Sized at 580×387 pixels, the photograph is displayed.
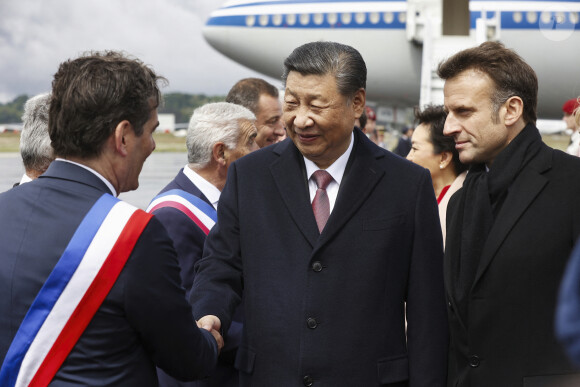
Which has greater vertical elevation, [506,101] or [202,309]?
[506,101]

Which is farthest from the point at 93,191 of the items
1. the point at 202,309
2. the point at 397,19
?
the point at 397,19

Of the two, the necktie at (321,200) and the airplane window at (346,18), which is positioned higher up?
the airplane window at (346,18)

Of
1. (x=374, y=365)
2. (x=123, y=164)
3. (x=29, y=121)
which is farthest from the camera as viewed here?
(x=29, y=121)

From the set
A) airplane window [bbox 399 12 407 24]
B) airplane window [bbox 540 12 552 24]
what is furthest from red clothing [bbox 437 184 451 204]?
airplane window [bbox 540 12 552 24]

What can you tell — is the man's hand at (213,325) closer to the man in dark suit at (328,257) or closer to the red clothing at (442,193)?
the man in dark suit at (328,257)

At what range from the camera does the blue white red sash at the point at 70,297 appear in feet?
6.12

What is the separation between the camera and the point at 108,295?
6.20ft

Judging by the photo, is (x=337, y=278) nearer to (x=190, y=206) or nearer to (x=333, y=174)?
(x=333, y=174)

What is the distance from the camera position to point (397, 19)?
17.1 metres

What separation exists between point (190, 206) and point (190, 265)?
267 millimetres

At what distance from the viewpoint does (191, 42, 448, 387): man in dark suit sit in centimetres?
242

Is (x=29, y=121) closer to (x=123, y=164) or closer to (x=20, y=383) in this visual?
(x=123, y=164)

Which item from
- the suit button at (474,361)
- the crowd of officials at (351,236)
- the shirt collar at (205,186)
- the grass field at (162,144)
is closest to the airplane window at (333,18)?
the grass field at (162,144)

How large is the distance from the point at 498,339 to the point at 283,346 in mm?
697
